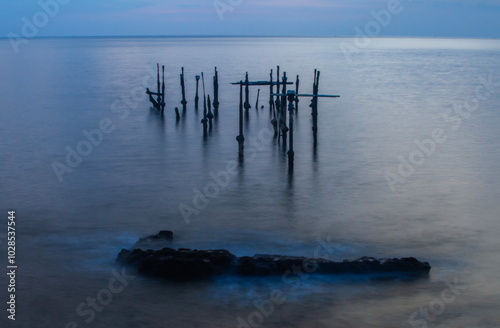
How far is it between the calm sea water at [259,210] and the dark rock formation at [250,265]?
0.24m

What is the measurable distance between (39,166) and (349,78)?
41519mm

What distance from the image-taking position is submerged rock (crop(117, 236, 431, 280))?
36.3 feet

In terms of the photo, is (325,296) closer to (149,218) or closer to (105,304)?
(105,304)

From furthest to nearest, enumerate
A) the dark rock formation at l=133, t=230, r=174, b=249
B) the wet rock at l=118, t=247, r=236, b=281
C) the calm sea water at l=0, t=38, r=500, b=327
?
the dark rock formation at l=133, t=230, r=174, b=249 → the wet rock at l=118, t=247, r=236, b=281 → the calm sea water at l=0, t=38, r=500, b=327

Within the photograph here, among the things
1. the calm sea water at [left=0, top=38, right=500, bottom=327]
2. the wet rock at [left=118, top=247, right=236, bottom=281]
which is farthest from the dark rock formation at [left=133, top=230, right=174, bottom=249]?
the wet rock at [left=118, top=247, right=236, bottom=281]

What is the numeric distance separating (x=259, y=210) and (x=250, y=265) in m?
4.48

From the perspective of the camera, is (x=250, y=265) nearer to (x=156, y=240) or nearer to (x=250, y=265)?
(x=250, y=265)

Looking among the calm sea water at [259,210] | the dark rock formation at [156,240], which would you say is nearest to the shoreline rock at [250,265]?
the calm sea water at [259,210]

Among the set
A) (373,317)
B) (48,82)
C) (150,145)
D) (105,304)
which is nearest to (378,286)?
(373,317)

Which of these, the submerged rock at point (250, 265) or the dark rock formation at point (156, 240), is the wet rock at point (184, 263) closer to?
the submerged rock at point (250, 265)

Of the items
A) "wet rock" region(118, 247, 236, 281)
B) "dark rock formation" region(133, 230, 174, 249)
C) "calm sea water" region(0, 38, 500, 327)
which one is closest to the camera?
"calm sea water" region(0, 38, 500, 327)

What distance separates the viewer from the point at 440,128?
28.6 meters

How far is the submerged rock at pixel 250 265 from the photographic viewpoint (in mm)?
11055

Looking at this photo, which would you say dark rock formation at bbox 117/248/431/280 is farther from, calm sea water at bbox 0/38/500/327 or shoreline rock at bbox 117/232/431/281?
calm sea water at bbox 0/38/500/327
